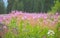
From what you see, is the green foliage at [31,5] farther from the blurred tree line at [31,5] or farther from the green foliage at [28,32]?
the green foliage at [28,32]

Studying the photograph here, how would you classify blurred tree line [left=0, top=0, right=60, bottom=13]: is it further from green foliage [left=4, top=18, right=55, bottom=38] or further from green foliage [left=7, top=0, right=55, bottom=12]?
green foliage [left=4, top=18, right=55, bottom=38]

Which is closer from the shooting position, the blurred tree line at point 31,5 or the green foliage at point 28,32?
the green foliage at point 28,32

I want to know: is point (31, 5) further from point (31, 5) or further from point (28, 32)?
point (28, 32)

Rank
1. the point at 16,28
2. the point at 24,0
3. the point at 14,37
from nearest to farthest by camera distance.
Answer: the point at 14,37
the point at 16,28
the point at 24,0

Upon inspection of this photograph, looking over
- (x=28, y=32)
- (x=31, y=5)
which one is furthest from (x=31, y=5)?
(x=28, y=32)

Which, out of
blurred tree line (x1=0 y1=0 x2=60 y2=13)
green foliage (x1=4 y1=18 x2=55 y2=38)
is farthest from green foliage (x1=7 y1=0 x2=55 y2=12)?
green foliage (x1=4 y1=18 x2=55 y2=38)

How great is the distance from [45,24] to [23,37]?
1.35 metres

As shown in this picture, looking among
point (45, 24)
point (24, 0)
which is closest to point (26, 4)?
point (24, 0)

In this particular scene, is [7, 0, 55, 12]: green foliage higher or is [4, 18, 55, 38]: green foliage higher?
[4, 18, 55, 38]: green foliage

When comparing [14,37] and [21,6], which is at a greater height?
[14,37]

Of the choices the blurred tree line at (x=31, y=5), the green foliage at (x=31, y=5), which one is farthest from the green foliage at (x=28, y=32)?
the green foliage at (x=31, y=5)

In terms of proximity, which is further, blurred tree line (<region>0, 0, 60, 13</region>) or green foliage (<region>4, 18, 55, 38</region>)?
blurred tree line (<region>0, 0, 60, 13</region>)

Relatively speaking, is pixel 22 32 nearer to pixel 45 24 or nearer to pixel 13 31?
pixel 13 31

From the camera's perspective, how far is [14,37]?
225 inches
